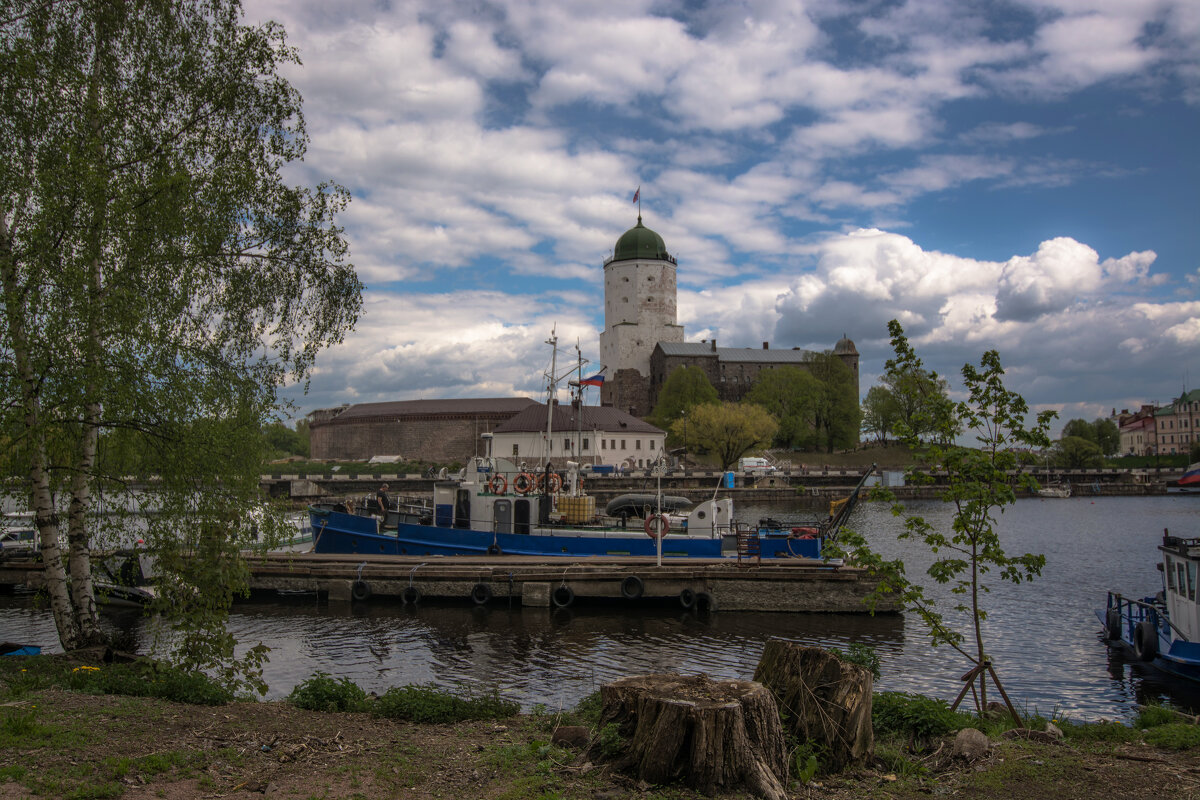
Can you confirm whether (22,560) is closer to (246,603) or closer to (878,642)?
(246,603)

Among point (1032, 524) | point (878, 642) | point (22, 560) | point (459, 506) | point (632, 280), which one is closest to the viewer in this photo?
point (878, 642)

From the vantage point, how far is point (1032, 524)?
5288 cm

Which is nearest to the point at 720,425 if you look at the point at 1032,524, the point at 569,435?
the point at 569,435

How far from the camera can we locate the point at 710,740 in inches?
237

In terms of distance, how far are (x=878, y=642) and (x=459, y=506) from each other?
13492 mm

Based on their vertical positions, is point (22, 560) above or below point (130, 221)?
below

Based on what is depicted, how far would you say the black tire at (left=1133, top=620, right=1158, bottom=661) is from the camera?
1611cm

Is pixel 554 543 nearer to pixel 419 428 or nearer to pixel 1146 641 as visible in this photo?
pixel 1146 641

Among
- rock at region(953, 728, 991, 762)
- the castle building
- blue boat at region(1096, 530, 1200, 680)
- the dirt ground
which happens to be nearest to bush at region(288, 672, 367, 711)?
the dirt ground

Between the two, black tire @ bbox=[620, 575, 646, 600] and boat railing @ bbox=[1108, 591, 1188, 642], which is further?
black tire @ bbox=[620, 575, 646, 600]

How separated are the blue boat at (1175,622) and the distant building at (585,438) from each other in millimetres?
56902

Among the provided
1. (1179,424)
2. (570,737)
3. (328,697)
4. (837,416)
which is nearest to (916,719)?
Result: (570,737)

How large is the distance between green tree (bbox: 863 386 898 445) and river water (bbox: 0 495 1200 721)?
7540 centimetres

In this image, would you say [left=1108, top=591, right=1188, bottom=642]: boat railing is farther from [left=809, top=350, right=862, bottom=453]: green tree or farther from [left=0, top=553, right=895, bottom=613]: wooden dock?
[left=809, top=350, right=862, bottom=453]: green tree
